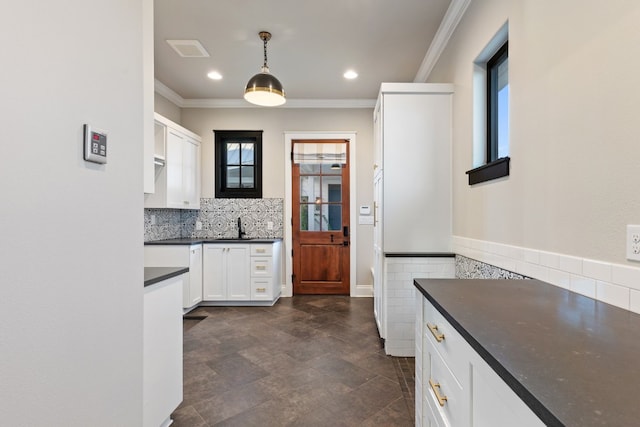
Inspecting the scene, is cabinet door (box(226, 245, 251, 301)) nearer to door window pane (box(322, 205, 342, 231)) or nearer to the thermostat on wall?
door window pane (box(322, 205, 342, 231))

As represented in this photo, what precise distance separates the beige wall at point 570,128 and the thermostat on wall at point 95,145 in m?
1.74

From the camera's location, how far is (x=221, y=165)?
182 inches

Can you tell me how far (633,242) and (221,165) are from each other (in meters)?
4.46

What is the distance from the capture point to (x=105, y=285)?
44.7 inches

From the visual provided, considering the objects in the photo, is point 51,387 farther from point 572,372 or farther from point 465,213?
point 465,213

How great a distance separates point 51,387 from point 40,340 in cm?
16

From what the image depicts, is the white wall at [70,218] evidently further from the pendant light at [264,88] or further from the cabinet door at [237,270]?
the cabinet door at [237,270]

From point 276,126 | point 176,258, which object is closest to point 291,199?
point 276,126

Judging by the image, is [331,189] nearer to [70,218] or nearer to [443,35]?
[443,35]

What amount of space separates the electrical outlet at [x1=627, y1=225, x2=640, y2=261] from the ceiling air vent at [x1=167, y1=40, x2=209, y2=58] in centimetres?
341

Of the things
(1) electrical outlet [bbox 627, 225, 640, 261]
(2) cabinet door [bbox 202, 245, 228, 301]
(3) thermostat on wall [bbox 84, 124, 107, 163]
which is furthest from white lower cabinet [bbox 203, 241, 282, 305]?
(1) electrical outlet [bbox 627, 225, 640, 261]

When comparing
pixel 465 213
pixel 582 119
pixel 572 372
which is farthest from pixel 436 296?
pixel 465 213

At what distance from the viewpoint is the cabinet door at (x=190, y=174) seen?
13.4 feet

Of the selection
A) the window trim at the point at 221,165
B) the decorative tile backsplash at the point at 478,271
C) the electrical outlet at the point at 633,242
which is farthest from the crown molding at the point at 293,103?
the electrical outlet at the point at 633,242
